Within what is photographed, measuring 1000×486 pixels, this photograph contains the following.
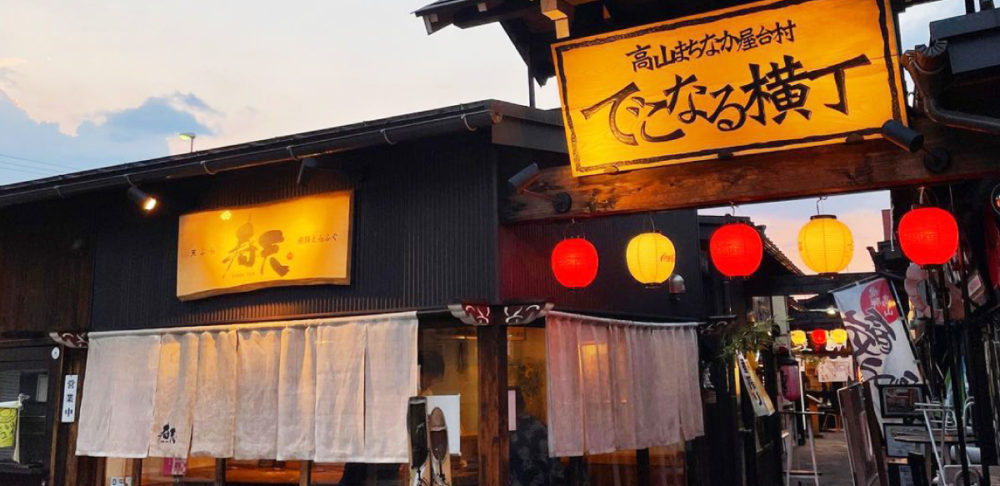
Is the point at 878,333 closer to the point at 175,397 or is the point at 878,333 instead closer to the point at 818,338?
the point at 175,397

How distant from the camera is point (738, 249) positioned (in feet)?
27.6

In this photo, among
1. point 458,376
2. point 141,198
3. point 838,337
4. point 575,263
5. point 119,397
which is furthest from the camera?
point 838,337

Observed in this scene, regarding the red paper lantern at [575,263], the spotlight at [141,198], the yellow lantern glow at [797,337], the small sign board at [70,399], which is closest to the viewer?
the red paper lantern at [575,263]

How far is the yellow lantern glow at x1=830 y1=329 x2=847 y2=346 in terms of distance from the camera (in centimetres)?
3184

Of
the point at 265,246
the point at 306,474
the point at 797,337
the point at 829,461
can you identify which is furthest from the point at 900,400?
the point at 797,337

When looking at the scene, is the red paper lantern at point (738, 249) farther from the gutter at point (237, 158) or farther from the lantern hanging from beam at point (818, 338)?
the lantern hanging from beam at point (818, 338)

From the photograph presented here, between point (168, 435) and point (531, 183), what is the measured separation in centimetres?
648

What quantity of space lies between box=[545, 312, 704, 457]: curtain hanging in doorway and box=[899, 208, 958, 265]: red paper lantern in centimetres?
420

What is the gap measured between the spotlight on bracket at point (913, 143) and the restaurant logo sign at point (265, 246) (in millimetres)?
6607

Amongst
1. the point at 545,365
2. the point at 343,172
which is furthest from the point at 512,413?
the point at 343,172

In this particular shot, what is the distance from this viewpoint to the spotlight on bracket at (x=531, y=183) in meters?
8.87

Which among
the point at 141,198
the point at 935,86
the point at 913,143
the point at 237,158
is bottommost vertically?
Result: the point at 913,143

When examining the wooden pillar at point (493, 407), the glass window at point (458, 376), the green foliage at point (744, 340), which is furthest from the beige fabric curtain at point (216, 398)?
the green foliage at point (744, 340)

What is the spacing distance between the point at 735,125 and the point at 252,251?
696cm
